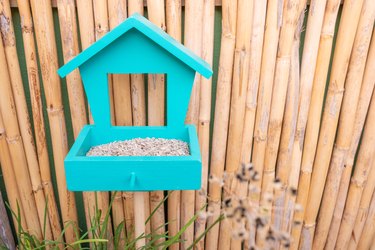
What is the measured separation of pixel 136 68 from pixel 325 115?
807 millimetres

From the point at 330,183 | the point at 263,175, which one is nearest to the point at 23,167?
the point at 263,175

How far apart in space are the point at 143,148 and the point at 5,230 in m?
0.86

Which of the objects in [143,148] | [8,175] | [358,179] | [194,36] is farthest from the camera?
[358,179]

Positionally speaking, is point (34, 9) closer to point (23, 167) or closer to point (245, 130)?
point (23, 167)

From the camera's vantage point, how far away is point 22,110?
4.25 ft

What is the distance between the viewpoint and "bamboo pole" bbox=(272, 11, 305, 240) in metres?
1.27

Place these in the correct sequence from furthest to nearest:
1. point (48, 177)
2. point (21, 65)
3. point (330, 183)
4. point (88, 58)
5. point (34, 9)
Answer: point (330, 183), point (48, 177), point (21, 65), point (34, 9), point (88, 58)

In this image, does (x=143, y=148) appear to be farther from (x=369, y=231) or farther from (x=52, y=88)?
(x=369, y=231)

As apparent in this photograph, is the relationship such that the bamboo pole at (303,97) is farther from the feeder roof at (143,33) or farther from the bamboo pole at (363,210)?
the feeder roof at (143,33)

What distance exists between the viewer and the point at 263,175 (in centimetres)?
148

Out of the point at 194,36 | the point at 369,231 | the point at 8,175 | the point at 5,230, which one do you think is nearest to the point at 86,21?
the point at 194,36

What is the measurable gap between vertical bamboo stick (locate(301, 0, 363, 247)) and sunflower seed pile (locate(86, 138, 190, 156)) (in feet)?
2.14

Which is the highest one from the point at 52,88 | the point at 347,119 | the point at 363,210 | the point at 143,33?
the point at 143,33

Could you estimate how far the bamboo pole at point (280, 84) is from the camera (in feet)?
3.94
